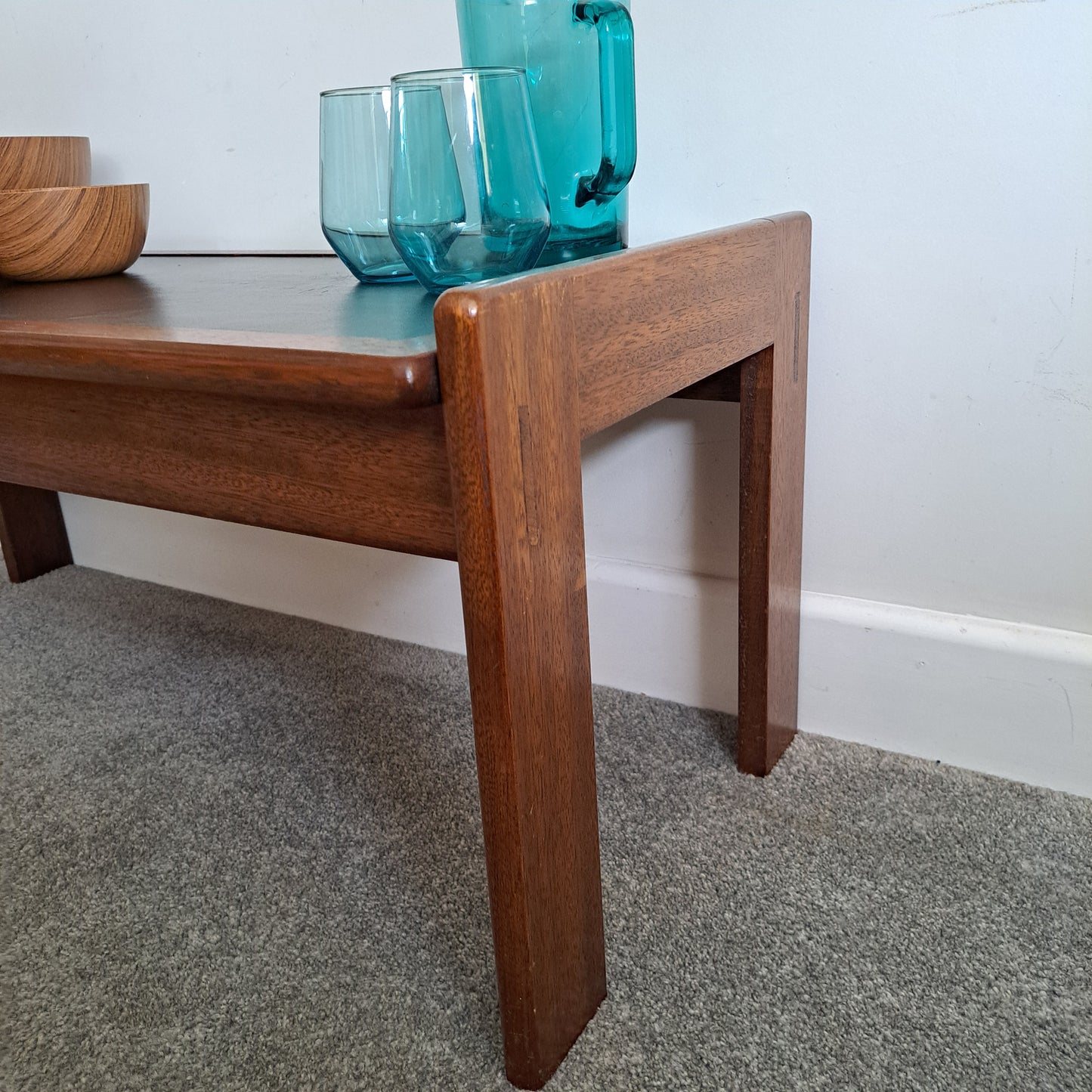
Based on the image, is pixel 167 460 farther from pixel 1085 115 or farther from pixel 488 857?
pixel 1085 115

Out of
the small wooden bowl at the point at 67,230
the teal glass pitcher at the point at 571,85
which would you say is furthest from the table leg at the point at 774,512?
the small wooden bowl at the point at 67,230

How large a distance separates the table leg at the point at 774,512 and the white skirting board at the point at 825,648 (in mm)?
62

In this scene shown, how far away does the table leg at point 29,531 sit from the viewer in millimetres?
1502

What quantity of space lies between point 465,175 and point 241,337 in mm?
202

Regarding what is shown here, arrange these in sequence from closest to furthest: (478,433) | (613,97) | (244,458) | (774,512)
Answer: (478,433), (244,458), (613,97), (774,512)

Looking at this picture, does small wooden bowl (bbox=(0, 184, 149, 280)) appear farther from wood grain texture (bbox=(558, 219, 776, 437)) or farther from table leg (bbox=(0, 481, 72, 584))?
table leg (bbox=(0, 481, 72, 584))

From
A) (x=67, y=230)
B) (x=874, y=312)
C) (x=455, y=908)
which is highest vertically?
(x=67, y=230)

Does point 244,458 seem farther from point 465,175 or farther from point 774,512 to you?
point 774,512

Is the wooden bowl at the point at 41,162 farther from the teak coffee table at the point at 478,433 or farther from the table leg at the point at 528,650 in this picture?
the table leg at the point at 528,650

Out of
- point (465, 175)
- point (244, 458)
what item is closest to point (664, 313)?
point (465, 175)

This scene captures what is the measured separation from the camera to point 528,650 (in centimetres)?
55

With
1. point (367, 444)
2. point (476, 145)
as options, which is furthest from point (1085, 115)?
point (367, 444)

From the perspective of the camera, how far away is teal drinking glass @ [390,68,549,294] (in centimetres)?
63

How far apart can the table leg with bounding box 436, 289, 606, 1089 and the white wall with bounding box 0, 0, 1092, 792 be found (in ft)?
1.42
